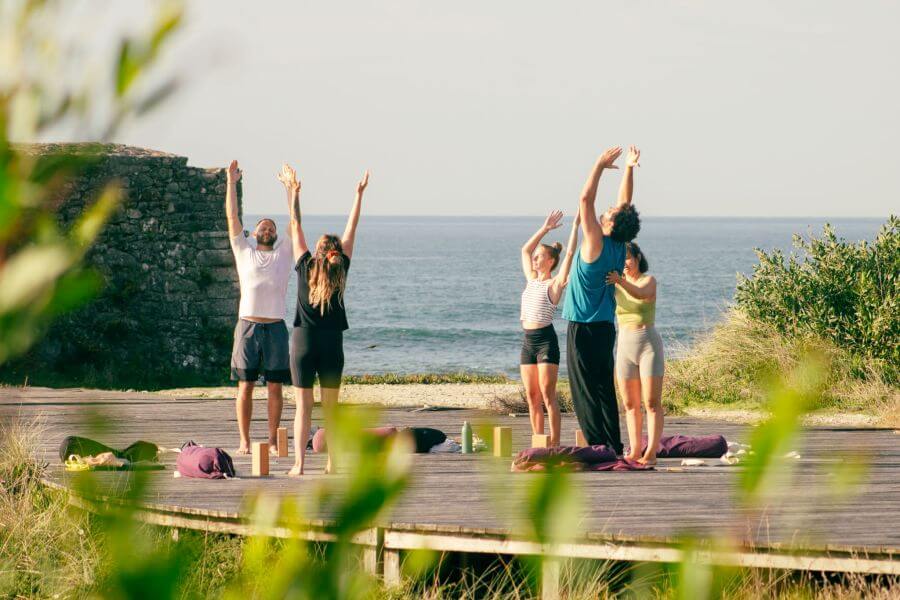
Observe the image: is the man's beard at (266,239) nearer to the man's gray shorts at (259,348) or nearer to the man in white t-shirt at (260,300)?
the man in white t-shirt at (260,300)

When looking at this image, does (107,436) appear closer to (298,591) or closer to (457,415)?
(298,591)

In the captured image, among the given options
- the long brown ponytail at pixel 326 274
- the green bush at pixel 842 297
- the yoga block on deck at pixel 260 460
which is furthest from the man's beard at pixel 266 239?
the green bush at pixel 842 297

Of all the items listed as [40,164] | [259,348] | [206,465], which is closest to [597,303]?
[259,348]

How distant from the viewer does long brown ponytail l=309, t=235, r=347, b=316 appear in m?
7.05

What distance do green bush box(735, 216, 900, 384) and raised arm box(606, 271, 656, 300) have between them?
25.2 ft

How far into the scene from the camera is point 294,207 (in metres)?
7.32

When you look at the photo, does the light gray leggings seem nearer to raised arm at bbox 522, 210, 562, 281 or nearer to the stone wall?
raised arm at bbox 522, 210, 562, 281

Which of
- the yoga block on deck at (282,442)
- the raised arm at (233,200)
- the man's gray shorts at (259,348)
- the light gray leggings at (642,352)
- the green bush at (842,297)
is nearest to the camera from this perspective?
the light gray leggings at (642,352)

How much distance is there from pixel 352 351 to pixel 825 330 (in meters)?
34.7

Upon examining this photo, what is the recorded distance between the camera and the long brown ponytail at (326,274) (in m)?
7.05

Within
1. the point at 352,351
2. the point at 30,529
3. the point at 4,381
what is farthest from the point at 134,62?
the point at 352,351

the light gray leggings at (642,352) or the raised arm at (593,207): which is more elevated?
the raised arm at (593,207)

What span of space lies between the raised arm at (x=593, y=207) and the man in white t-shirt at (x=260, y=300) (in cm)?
184

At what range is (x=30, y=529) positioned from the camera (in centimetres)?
641
